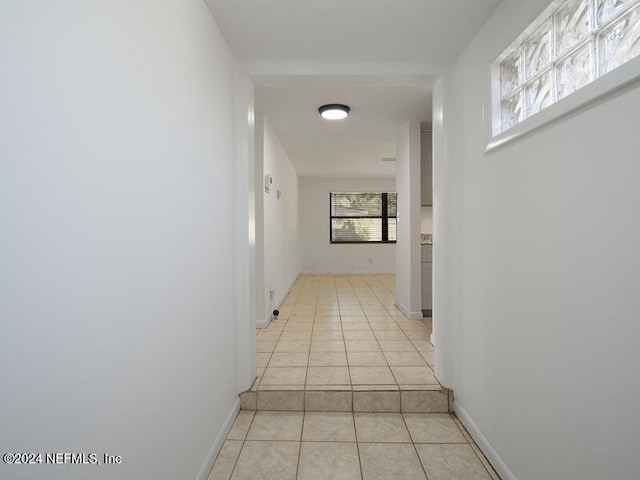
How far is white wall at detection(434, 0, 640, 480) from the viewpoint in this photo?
934 millimetres

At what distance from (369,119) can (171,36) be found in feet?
8.97

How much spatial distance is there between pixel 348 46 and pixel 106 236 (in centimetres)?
171

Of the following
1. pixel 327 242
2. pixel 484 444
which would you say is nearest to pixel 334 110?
pixel 484 444

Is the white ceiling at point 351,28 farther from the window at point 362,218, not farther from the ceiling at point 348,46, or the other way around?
the window at point 362,218

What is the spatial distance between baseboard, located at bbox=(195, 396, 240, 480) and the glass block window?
2119mm

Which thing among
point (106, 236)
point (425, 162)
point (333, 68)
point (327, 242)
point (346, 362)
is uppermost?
point (333, 68)

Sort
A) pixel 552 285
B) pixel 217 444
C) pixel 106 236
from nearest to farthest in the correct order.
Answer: pixel 106 236 < pixel 552 285 < pixel 217 444

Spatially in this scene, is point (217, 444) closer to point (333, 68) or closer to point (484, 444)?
point (484, 444)

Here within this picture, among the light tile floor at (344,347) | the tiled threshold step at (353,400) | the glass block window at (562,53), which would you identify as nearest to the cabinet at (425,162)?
the light tile floor at (344,347)

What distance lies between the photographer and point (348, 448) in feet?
5.89

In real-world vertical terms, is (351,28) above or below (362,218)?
above

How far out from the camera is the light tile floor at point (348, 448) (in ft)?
5.30

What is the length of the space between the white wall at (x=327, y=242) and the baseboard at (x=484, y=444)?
19.5ft

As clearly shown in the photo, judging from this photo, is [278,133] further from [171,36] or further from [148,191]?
[148,191]
